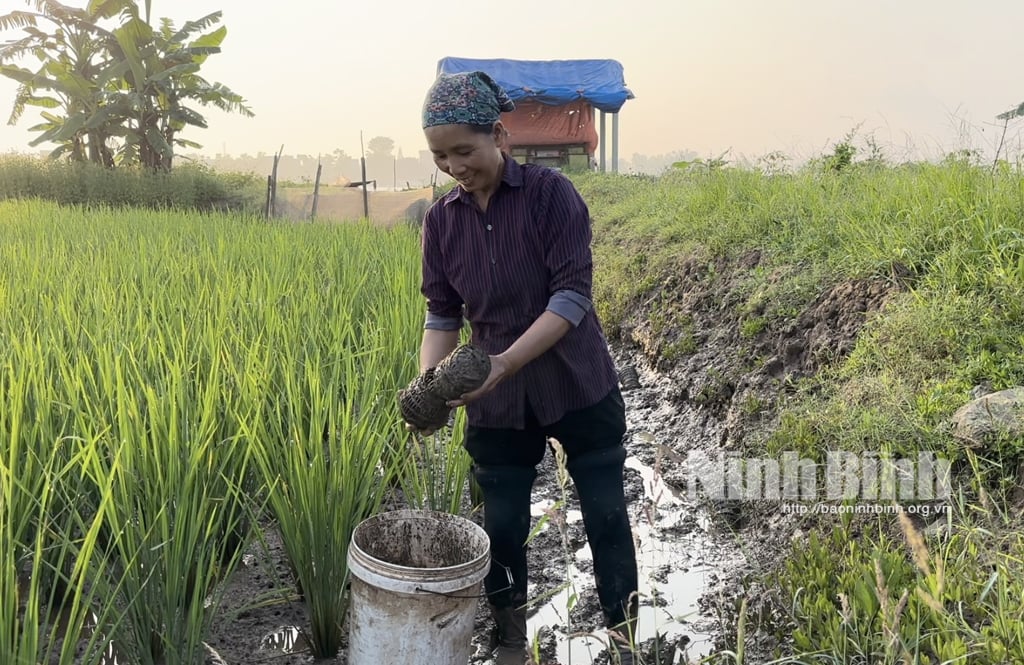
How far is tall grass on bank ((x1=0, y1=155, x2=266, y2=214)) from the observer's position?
1483 centimetres

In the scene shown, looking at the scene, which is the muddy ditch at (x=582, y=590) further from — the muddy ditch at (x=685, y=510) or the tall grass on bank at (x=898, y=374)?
the tall grass on bank at (x=898, y=374)

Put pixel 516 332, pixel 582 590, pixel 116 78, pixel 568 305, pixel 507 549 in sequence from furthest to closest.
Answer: pixel 116 78 < pixel 582 590 < pixel 507 549 < pixel 516 332 < pixel 568 305

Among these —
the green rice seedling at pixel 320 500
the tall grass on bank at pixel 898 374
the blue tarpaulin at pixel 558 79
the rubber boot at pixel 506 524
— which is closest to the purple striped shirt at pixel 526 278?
the rubber boot at pixel 506 524

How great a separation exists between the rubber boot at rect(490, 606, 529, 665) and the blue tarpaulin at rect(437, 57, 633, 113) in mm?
14203

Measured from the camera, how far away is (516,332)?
1615mm

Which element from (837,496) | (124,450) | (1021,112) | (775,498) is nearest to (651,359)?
(775,498)

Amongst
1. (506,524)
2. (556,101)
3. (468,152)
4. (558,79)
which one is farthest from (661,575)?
(558,79)

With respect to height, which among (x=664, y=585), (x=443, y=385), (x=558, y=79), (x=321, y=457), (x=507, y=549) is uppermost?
(x=558, y=79)

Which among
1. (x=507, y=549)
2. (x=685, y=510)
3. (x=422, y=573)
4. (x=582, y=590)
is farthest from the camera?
(x=685, y=510)

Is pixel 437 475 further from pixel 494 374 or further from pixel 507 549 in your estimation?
pixel 494 374

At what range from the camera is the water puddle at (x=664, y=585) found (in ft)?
6.09

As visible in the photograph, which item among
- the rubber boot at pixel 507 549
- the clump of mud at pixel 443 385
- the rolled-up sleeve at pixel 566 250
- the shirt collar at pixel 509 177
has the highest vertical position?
the shirt collar at pixel 509 177

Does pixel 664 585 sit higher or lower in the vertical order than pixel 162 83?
lower

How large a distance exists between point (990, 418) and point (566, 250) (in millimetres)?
1250
